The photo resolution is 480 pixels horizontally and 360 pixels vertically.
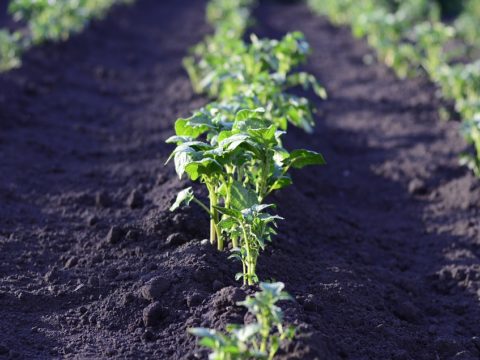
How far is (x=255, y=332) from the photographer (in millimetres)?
2893

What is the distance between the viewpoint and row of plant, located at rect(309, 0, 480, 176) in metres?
7.49

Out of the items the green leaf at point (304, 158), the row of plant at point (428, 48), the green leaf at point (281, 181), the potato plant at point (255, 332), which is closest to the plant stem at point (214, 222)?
the green leaf at point (281, 181)

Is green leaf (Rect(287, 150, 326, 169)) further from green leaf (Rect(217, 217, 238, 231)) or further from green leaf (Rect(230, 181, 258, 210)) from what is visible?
green leaf (Rect(217, 217, 238, 231))

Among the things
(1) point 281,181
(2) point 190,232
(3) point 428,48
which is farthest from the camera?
(3) point 428,48

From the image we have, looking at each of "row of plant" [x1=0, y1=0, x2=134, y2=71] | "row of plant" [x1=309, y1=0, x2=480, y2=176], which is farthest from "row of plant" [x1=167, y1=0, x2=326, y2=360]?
"row of plant" [x1=0, y1=0, x2=134, y2=71]

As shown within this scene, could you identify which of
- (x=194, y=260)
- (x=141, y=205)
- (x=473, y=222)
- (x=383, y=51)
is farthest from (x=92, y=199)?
(x=383, y=51)

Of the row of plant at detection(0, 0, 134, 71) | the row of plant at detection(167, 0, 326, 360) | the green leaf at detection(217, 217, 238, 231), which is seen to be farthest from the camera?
the row of plant at detection(0, 0, 134, 71)

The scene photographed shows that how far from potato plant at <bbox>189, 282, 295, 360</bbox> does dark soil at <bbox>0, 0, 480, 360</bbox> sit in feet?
0.47

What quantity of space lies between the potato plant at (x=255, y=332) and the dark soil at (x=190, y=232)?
0.47ft

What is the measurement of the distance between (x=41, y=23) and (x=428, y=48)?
5280mm

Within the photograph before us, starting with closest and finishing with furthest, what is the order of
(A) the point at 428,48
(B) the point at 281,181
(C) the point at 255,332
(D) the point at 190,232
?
(C) the point at 255,332, (B) the point at 281,181, (D) the point at 190,232, (A) the point at 428,48

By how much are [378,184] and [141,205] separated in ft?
8.23

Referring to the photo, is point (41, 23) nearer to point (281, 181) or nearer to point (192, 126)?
point (192, 126)

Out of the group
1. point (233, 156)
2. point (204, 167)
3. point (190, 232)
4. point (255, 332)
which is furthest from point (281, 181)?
point (255, 332)
